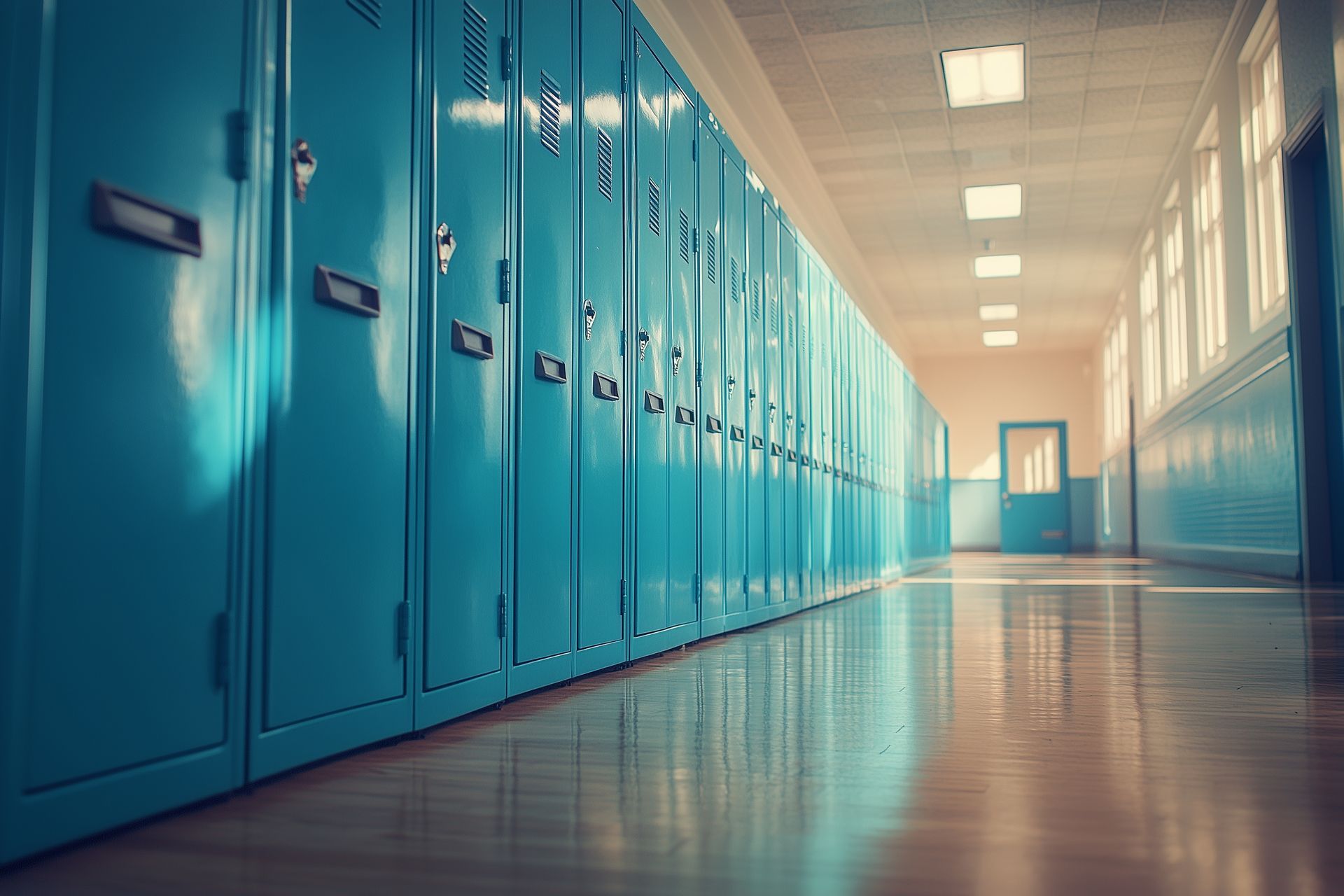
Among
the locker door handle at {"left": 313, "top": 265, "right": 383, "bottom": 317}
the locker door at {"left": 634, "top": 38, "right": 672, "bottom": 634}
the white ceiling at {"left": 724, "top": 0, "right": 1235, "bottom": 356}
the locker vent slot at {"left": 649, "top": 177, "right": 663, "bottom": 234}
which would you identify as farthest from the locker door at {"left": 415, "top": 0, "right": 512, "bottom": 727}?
the white ceiling at {"left": 724, "top": 0, "right": 1235, "bottom": 356}

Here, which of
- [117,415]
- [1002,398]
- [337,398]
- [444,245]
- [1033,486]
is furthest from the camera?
[1033,486]

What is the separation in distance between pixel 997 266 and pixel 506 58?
45.6 ft

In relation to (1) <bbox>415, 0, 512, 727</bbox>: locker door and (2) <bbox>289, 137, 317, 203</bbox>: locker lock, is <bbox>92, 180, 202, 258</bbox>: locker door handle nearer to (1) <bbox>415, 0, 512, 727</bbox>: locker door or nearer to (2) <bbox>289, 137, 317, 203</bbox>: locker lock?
(2) <bbox>289, 137, 317, 203</bbox>: locker lock

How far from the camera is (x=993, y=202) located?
12.5 m

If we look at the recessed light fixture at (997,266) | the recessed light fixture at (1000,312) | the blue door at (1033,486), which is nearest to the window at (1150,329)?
the recessed light fixture at (997,266)

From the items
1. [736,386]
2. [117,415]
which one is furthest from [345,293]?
[736,386]

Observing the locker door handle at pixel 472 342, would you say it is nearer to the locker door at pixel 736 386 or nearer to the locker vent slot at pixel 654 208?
the locker vent slot at pixel 654 208

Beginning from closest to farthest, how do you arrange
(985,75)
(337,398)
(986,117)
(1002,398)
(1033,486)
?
(337,398)
(985,75)
(986,117)
(1002,398)
(1033,486)

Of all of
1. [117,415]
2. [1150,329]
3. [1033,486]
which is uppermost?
[1150,329]

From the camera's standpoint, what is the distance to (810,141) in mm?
10477

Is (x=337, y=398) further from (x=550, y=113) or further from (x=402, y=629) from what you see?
(x=550, y=113)

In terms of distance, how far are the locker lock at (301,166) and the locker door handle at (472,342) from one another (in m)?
0.59

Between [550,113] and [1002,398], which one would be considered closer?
[550,113]

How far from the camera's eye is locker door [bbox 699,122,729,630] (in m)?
4.55
